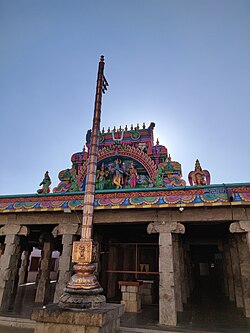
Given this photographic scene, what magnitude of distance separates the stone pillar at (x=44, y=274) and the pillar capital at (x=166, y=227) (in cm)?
682

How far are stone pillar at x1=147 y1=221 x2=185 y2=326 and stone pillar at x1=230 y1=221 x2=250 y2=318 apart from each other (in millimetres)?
1956

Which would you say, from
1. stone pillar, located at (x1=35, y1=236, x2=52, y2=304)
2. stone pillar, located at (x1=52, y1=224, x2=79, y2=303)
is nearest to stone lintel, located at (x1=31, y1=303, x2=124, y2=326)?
stone pillar, located at (x1=52, y1=224, x2=79, y2=303)

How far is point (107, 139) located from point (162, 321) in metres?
11.8

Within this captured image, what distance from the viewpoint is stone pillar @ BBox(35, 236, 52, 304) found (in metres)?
12.5

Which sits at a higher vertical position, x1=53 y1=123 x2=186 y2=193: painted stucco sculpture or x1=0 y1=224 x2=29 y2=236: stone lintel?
x1=53 y1=123 x2=186 y2=193: painted stucco sculpture

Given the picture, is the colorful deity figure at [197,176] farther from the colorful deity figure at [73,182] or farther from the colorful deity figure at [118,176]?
the colorful deity figure at [73,182]

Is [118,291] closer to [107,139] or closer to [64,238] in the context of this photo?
[64,238]

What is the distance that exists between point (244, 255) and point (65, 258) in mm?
7086

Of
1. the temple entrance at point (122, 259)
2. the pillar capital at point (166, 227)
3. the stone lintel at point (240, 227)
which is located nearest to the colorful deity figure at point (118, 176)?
the temple entrance at point (122, 259)

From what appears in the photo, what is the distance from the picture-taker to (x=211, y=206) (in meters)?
8.30

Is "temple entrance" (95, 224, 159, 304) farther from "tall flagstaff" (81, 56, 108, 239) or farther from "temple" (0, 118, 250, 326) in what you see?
"tall flagstaff" (81, 56, 108, 239)

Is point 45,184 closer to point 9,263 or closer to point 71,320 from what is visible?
point 9,263

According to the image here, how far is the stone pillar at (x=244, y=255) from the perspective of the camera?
8.20 m

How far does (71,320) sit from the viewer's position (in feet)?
12.4
